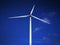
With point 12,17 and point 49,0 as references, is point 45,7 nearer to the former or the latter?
point 49,0

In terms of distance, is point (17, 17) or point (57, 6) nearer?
point (17, 17)

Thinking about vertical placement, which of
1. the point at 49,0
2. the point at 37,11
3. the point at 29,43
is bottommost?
the point at 29,43

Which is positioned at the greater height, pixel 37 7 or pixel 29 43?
pixel 37 7

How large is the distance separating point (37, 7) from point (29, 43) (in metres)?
1.67

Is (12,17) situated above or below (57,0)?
below

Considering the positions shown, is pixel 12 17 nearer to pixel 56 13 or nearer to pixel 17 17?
pixel 17 17

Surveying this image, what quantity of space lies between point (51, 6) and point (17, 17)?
1697mm

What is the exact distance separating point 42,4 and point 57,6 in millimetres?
710

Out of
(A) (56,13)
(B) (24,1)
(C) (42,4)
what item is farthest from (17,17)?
(A) (56,13)

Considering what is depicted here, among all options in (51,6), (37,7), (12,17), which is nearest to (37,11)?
(37,7)

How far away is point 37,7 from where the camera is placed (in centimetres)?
727

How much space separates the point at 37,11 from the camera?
7301 millimetres

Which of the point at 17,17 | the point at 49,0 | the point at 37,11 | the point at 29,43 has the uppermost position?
the point at 49,0

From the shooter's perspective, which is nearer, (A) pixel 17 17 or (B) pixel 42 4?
(A) pixel 17 17
